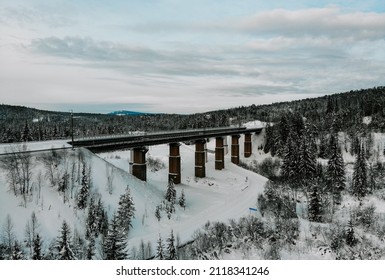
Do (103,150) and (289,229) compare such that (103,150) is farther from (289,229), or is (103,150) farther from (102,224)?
(289,229)

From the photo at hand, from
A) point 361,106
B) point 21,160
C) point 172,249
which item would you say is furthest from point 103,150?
point 361,106

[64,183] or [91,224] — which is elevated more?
[64,183]

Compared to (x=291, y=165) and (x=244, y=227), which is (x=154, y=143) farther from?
(x=291, y=165)

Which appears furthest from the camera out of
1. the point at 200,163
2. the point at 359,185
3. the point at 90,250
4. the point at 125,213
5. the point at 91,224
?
the point at 200,163

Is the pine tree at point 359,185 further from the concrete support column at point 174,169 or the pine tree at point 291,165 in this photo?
the concrete support column at point 174,169

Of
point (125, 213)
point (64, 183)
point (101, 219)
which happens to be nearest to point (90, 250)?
point (101, 219)

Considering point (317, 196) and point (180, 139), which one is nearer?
point (317, 196)
